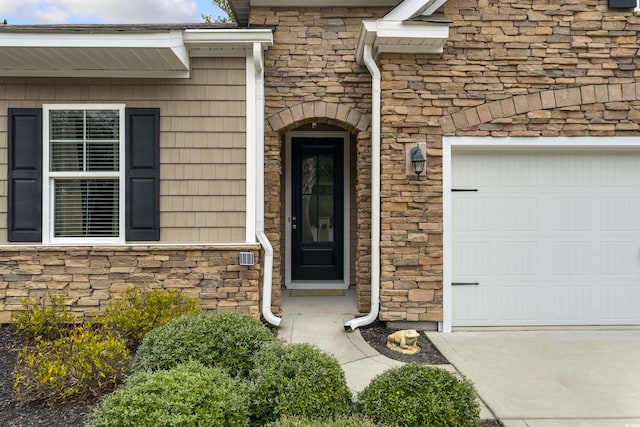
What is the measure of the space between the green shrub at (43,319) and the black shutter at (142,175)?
98 cm

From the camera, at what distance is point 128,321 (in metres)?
3.96

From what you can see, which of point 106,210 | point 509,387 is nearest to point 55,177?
point 106,210

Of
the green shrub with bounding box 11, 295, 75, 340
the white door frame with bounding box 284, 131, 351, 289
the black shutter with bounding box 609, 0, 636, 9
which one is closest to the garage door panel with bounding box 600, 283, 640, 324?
the black shutter with bounding box 609, 0, 636, 9

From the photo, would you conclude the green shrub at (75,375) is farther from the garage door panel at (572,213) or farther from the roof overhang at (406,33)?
the garage door panel at (572,213)

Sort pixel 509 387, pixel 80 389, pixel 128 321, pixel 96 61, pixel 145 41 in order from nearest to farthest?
pixel 80 389, pixel 509 387, pixel 128 321, pixel 145 41, pixel 96 61

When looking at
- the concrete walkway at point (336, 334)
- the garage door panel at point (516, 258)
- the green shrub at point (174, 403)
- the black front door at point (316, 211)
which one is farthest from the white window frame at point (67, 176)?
the garage door panel at point (516, 258)

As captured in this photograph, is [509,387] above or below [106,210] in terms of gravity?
below

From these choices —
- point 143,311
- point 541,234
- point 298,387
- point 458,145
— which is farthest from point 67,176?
point 541,234

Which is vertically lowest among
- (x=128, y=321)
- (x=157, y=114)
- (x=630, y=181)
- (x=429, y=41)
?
(x=128, y=321)

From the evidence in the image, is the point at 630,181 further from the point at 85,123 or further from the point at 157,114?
the point at 85,123

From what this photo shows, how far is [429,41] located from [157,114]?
3.08 metres

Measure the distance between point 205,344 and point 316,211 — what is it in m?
3.67

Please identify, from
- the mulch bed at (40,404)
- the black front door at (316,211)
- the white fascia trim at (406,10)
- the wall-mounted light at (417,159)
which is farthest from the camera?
the black front door at (316,211)

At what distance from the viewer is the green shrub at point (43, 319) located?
4246 mm
